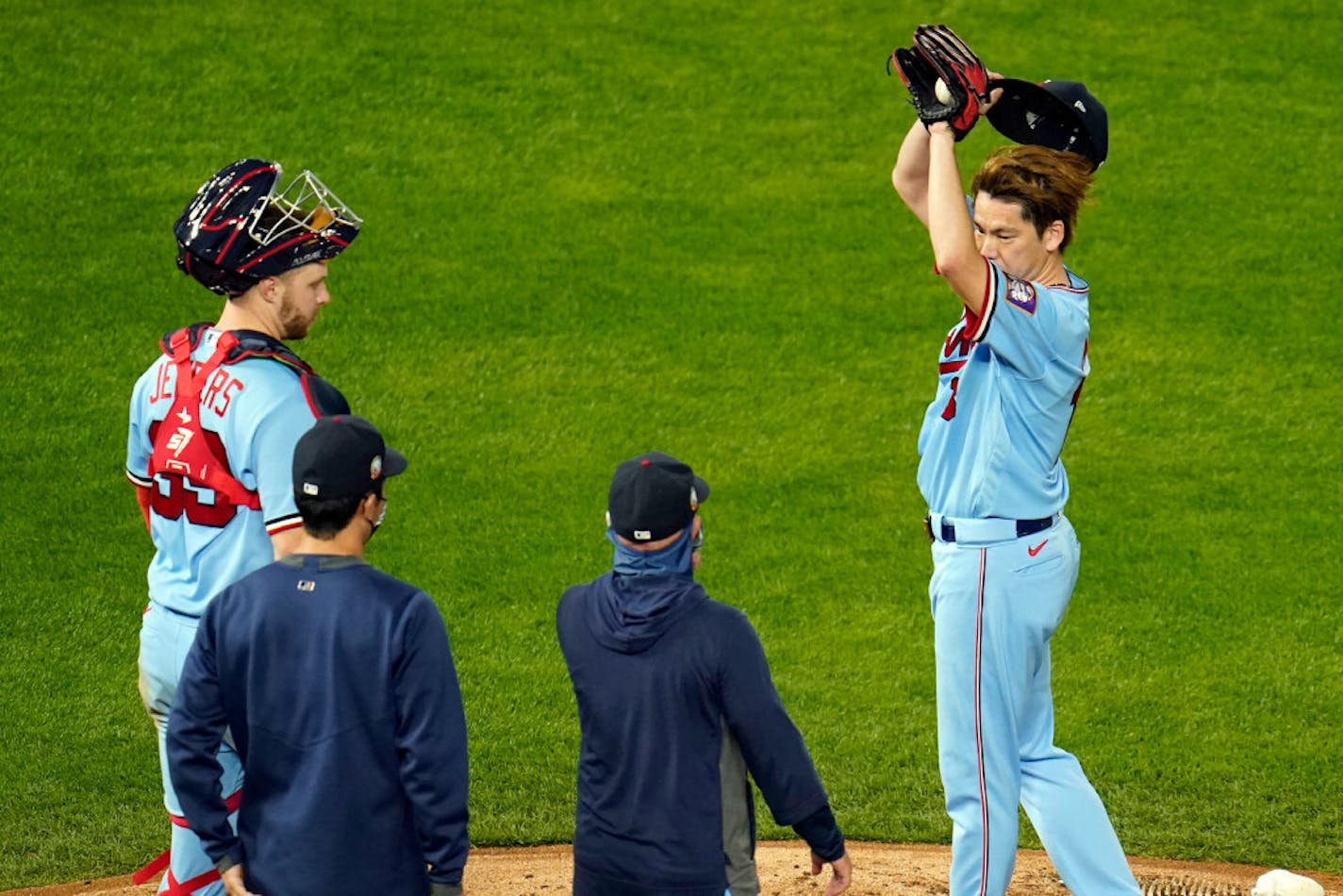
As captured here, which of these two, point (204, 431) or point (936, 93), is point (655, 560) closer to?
point (204, 431)

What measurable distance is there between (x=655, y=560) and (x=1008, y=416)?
104 cm

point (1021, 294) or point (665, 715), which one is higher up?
point (1021, 294)

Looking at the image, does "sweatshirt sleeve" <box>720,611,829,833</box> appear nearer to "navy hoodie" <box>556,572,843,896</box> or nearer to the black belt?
"navy hoodie" <box>556,572,843,896</box>

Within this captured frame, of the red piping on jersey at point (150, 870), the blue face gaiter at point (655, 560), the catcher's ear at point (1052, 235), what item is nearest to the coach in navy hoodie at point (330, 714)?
the blue face gaiter at point (655, 560)

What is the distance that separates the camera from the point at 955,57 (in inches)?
152

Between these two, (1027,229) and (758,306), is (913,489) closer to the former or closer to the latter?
(758,306)

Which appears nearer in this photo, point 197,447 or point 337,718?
point 337,718

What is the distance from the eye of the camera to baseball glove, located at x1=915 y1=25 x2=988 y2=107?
3855 mm

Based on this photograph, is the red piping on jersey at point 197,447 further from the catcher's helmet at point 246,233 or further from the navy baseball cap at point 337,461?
the navy baseball cap at point 337,461

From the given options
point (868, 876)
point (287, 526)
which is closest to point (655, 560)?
point (287, 526)

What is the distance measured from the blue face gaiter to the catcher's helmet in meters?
1.07

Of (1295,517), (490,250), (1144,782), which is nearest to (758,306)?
(490,250)

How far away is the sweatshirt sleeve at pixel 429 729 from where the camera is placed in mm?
3318

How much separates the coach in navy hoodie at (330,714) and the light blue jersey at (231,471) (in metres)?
0.36
